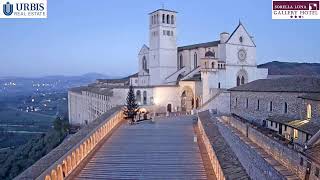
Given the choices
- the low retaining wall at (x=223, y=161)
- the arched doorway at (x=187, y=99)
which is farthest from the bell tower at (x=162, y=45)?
the low retaining wall at (x=223, y=161)

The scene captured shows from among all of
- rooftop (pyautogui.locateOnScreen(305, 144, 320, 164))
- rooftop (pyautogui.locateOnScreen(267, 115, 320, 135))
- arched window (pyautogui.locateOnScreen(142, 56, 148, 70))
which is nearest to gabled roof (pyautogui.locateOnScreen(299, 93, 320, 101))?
rooftop (pyautogui.locateOnScreen(267, 115, 320, 135))

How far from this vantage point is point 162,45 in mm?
45750

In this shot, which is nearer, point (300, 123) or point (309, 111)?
point (300, 123)

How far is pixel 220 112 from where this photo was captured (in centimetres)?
3950

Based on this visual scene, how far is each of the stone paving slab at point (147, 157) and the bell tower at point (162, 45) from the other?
21.2m

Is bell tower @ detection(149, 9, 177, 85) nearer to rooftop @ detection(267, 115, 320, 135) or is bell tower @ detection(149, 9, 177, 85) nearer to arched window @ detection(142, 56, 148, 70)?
arched window @ detection(142, 56, 148, 70)

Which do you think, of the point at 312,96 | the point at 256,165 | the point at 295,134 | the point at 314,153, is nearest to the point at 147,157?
the point at 256,165

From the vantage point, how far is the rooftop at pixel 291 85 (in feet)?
95.8

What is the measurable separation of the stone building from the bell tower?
9940 millimetres

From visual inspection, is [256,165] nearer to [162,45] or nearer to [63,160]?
[63,160]

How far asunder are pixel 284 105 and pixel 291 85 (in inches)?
65.6

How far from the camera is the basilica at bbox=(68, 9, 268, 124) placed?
135ft

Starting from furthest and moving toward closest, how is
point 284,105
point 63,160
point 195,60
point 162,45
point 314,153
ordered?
point 195,60, point 162,45, point 284,105, point 314,153, point 63,160

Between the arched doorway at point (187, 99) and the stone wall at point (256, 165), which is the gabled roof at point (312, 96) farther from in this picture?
the arched doorway at point (187, 99)
